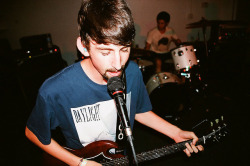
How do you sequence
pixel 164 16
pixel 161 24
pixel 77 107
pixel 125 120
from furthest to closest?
pixel 161 24 < pixel 164 16 < pixel 77 107 < pixel 125 120

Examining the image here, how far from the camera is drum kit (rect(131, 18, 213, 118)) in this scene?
3045 millimetres

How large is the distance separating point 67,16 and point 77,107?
16.4 feet

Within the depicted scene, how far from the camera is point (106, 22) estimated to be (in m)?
0.95

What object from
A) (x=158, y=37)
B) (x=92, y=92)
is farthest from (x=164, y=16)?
(x=92, y=92)

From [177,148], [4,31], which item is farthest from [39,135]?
[4,31]

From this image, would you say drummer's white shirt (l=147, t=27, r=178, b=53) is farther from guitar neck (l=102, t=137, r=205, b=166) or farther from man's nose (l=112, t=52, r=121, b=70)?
man's nose (l=112, t=52, r=121, b=70)

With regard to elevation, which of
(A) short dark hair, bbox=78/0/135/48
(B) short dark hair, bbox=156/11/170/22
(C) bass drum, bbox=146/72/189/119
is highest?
(B) short dark hair, bbox=156/11/170/22

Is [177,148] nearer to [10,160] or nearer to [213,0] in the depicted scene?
[10,160]

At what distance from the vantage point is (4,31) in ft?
15.3

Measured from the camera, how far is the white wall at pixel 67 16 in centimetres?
467

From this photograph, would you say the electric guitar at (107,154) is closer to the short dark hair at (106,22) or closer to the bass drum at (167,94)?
the short dark hair at (106,22)

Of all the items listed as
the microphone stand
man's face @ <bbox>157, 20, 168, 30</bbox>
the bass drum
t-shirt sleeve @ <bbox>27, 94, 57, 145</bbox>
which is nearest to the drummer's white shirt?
man's face @ <bbox>157, 20, 168, 30</bbox>

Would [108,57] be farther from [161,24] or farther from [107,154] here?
[161,24]

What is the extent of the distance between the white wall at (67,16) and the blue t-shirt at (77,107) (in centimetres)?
471
